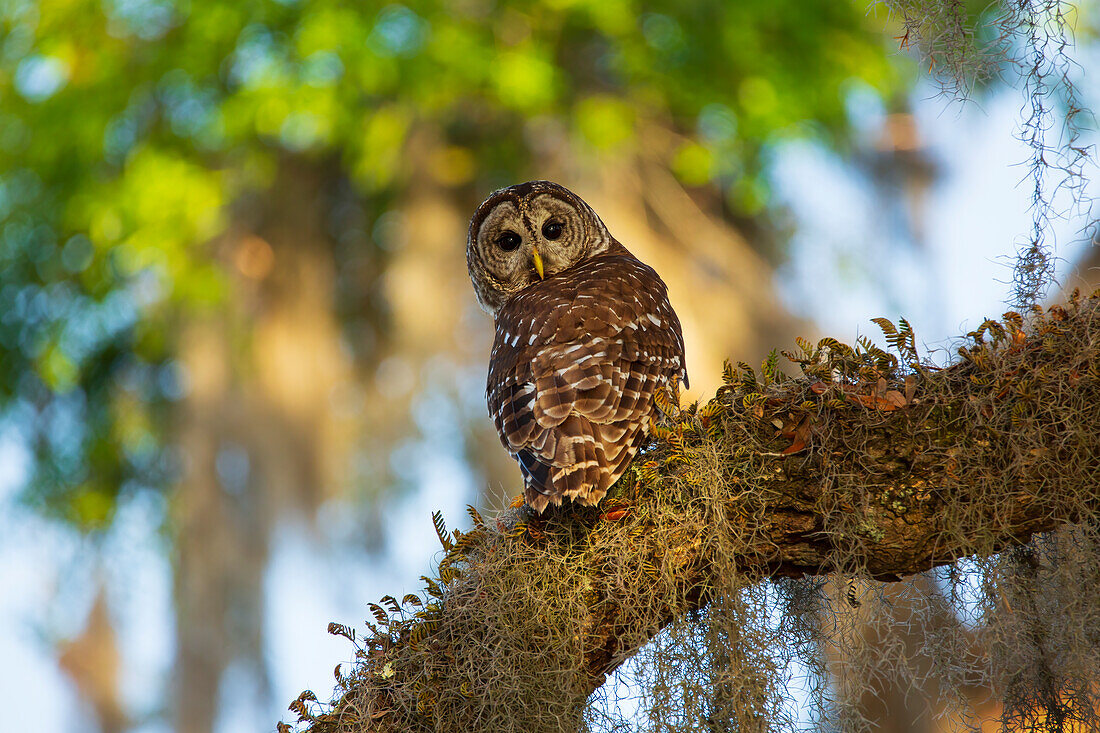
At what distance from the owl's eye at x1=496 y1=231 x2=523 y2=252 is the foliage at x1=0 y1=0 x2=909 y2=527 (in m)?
4.17

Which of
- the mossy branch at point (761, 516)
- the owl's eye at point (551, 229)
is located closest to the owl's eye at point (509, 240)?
the owl's eye at point (551, 229)

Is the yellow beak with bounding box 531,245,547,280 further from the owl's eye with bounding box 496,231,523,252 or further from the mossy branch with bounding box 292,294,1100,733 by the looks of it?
the mossy branch with bounding box 292,294,1100,733

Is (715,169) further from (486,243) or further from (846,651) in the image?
(846,651)

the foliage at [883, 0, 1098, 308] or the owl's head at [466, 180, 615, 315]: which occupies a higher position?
the owl's head at [466, 180, 615, 315]

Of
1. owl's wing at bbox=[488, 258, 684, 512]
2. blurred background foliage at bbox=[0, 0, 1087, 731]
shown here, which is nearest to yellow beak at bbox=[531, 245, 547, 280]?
owl's wing at bbox=[488, 258, 684, 512]

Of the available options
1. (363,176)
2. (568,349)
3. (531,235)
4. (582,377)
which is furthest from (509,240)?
(363,176)

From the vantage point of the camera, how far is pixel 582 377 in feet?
9.05

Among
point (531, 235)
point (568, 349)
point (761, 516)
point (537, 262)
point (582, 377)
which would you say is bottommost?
point (761, 516)

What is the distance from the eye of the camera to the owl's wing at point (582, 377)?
7.94 ft

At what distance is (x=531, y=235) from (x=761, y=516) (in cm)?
211

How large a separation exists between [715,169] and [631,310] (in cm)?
578

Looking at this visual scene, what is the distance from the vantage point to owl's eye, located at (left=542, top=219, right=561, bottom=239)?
13.3 ft

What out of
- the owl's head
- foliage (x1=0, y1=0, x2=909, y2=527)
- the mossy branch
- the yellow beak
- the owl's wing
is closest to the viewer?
the mossy branch

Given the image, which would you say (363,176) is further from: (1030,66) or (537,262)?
(1030,66)
